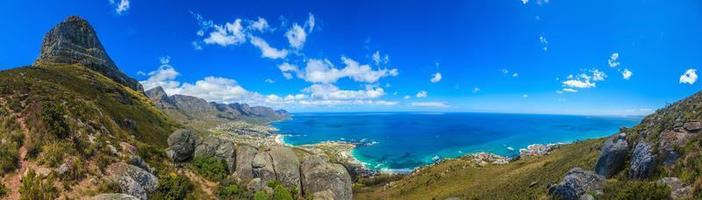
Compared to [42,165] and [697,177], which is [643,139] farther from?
[42,165]

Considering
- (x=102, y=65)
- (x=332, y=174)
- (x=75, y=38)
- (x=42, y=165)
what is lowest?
(x=332, y=174)

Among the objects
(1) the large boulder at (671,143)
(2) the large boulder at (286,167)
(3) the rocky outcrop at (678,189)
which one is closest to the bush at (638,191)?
(3) the rocky outcrop at (678,189)

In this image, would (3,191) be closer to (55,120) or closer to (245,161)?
(55,120)

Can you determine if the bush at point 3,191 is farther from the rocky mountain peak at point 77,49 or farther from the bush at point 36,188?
the rocky mountain peak at point 77,49

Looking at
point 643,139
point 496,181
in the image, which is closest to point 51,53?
point 496,181

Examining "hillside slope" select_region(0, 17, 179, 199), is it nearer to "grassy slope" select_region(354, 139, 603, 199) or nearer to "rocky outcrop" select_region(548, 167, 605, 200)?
"rocky outcrop" select_region(548, 167, 605, 200)

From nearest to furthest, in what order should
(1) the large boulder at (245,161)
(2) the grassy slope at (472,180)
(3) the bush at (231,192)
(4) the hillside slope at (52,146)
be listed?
(4) the hillside slope at (52,146), (3) the bush at (231,192), (1) the large boulder at (245,161), (2) the grassy slope at (472,180)
